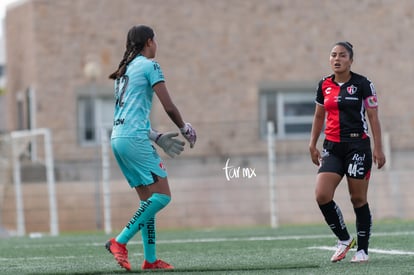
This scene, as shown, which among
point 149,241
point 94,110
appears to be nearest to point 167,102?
point 149,241

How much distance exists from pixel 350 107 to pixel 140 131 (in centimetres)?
177

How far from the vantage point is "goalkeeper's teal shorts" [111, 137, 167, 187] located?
889 cm

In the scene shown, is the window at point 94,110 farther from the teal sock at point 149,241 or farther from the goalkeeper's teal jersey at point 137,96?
the goalkeeper's teal jersey at point 137,96

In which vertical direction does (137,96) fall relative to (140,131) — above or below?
above

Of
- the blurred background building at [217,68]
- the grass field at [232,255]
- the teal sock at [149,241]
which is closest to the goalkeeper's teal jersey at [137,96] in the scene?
the teal sock at [149,241]

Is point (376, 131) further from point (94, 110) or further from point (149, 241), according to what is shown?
point (94, 110)

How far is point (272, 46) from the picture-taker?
28.4 m

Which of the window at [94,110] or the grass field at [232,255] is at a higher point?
the window at [94,110]

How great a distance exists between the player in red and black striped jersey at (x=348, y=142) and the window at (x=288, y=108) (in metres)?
18.6

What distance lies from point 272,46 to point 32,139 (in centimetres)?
695

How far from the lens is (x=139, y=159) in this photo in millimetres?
8898

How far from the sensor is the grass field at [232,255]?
29.6 feet

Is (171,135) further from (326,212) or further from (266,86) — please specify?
(266,86)

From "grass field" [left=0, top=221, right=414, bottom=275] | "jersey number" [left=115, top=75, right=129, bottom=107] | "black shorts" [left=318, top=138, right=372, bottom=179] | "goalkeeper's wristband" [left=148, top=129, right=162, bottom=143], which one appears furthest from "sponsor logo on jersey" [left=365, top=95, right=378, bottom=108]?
"jersey number" [left=115, top=75, right=129, bottom=107]
